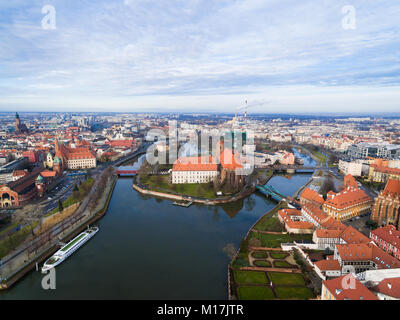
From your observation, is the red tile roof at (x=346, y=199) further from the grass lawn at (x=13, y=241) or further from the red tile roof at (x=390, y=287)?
the grass lawn at (x=13, y=241)

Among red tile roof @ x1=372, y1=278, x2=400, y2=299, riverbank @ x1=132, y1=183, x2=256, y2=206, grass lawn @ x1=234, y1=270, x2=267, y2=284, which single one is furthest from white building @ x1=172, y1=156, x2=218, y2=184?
red tile roof @ x1=372, y1=278, x2=400, y2=299

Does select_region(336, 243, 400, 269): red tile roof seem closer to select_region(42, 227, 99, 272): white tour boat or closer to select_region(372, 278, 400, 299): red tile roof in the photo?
select_region(372, 278, 400, 299): red tile roof

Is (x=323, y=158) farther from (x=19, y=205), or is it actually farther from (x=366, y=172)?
(x=19, y=205)

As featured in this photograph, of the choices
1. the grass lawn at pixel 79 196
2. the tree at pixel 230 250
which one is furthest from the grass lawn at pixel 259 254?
the grass lawn at pixel 79 196

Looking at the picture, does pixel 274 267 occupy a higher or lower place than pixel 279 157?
lower
